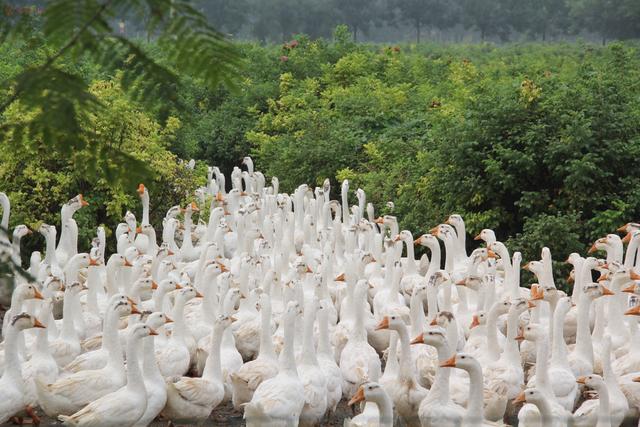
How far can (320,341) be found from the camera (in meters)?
9.05

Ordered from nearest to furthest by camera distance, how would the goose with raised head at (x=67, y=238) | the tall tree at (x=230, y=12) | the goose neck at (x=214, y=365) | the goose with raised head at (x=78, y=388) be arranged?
the goose with raised head at (x=78, y=388), the goose neck at (x=214, y=365), the goose with raised head at (x=67, y=238), the tall tree at (x=230, y=12)

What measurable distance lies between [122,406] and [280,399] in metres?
1.15

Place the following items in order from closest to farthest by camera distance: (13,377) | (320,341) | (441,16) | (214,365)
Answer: (13,377) → (214,365) → (320,341) → (441,16)

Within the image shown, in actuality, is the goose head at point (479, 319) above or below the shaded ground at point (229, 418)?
above

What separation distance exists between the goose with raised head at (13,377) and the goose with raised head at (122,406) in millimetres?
447

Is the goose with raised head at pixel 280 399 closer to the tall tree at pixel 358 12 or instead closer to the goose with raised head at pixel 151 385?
the goose with raised head at pixel 151 385

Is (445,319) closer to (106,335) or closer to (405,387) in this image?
(405,387)

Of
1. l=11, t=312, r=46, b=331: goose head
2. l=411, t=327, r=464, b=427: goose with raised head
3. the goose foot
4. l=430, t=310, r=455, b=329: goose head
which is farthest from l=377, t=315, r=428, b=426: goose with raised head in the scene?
the goose foot

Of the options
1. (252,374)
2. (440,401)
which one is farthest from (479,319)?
Result: (252,374)

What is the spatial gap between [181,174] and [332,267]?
4752mm

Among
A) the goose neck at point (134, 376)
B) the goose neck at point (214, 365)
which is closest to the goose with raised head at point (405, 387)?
the goose neck at point (214, 365)

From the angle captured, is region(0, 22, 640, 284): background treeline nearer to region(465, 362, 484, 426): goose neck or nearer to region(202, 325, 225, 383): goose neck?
region(202, 325, 225, 383): goose neck

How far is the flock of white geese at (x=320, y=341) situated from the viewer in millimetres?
7688

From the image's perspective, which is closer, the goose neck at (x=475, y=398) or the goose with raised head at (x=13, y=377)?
the goose neck at (x=475, y=398)
